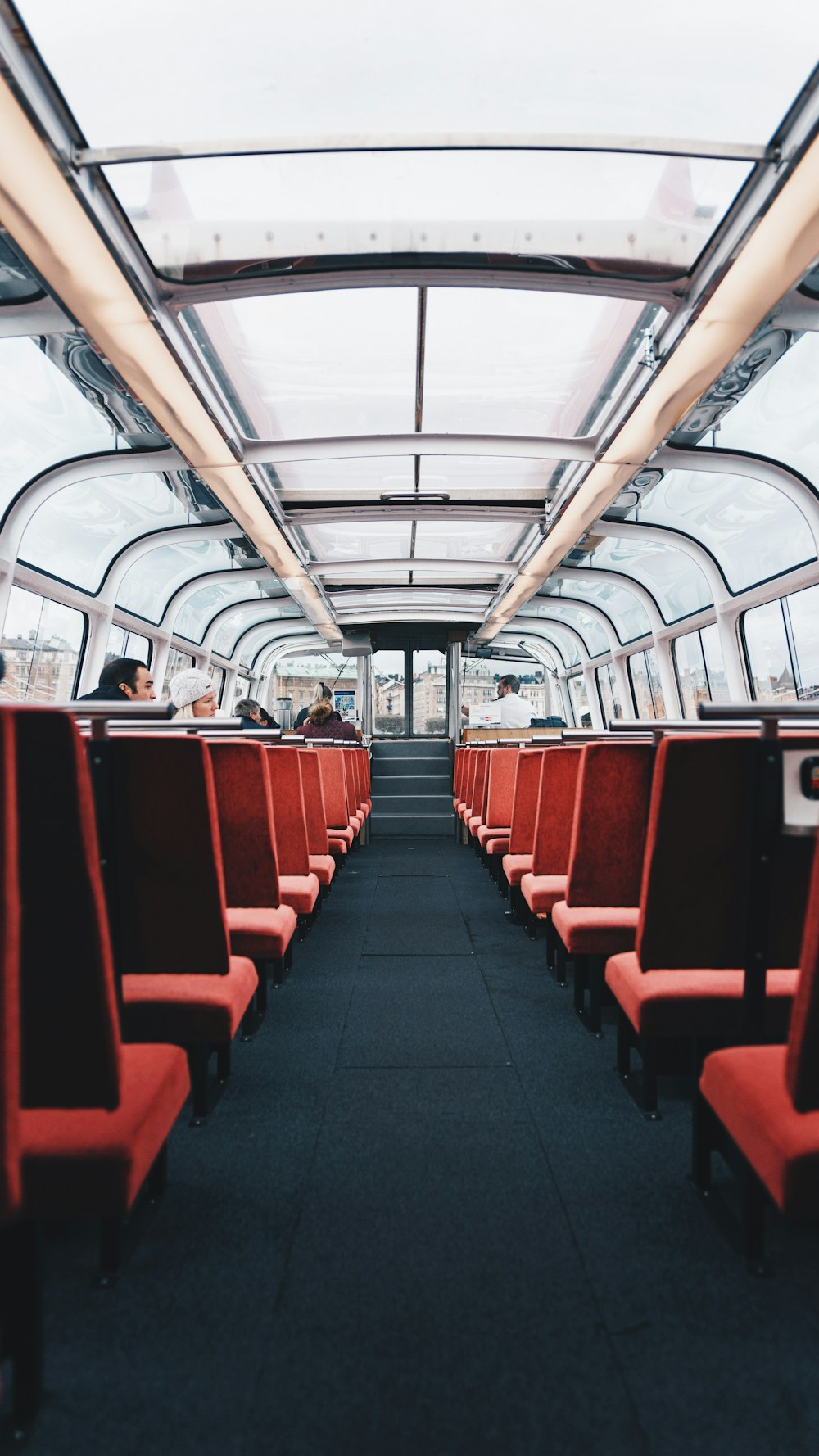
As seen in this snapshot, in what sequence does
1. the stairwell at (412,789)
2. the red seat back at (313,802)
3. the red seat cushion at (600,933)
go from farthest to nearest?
the stairwell at (412,789) → the red seat back at (313,802) → the red seat cushion at (600,933)

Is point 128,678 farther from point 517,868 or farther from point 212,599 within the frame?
point 212,599

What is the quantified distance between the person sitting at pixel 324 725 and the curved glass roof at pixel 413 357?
389 centimetres

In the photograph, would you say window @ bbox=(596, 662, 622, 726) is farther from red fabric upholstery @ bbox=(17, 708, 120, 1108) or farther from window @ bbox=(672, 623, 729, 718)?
red fabric upholstery @ bbox=(17, 708, 120, 1108)

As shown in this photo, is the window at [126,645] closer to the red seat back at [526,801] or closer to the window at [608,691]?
the red seat back at [526,801]

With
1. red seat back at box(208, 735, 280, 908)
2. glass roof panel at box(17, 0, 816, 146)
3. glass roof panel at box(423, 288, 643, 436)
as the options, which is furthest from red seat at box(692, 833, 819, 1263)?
glass roof panel at box(423, 288, 643, 436)

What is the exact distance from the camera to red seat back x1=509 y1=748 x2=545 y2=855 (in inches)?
171

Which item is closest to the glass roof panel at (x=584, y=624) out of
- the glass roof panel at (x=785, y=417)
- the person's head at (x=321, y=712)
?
the person's head at (x=321, y=712)

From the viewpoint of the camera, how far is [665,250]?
3.09m

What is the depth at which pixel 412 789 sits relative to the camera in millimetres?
12289

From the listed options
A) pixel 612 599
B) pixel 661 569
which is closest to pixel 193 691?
pixel 661 569

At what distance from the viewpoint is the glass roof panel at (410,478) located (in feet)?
19.4

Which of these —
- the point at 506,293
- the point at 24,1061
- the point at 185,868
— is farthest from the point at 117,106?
the point at 24,1061

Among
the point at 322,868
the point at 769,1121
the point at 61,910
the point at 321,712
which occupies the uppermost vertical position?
the point at 321,712

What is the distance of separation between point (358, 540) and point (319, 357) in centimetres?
409
